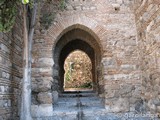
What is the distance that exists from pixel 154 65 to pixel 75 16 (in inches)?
89.8

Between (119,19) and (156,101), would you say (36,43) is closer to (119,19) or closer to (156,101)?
(119,19)

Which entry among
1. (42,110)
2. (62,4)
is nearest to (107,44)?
(62,4)

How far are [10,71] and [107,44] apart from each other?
7.99ft

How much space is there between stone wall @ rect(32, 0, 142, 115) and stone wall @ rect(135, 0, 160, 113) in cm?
25

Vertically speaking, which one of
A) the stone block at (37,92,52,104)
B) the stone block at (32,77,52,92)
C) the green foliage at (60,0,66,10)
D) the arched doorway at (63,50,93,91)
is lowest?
the stone block at (37,92,52,104)

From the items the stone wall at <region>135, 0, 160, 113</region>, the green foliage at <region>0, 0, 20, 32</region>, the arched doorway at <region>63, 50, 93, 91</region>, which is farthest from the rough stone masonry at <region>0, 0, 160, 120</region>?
the arched doorway at <region>63, 50, 93, 91</region>


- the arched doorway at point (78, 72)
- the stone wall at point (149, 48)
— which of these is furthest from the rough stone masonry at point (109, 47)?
the arched doorway at point (78, 72)

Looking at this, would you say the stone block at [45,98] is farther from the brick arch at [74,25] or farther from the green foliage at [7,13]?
the green foliage at [7,13]

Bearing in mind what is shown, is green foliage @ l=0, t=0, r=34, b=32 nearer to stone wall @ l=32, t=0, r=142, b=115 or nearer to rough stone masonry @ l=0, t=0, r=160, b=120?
Result: rough stone masonry @ l=0, t=0, r=160, b=120

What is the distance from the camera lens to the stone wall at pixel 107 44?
18.5ft

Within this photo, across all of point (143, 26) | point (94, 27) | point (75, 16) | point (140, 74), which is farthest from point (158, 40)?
point (75, 16)

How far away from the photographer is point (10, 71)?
459 centimetres

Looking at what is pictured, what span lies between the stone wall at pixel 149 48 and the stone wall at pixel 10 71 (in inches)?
111

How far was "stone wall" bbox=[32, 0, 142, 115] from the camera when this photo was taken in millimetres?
5637
